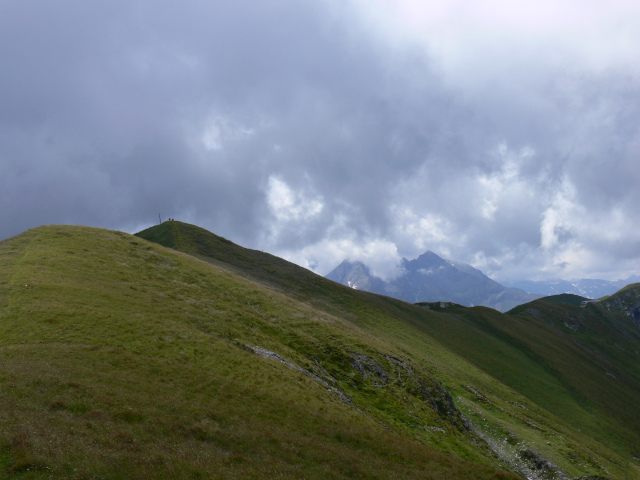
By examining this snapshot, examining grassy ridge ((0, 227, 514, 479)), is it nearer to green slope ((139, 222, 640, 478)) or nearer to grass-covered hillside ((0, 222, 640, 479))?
grass-covered hillside ((0, 222, 640, 479))

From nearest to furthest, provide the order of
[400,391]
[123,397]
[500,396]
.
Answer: [123,397]
[400,391]
[500,396]

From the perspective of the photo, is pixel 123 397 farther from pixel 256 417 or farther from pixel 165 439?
pixel 256 417

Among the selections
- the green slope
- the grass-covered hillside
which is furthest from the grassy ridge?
the green slope

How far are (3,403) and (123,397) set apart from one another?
21.2ft

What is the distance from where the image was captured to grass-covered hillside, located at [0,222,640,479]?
2039cm

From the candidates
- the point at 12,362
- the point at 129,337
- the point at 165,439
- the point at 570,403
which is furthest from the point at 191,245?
the point at 570,403

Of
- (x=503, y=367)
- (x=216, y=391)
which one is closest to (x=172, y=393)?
(x=216, y=391)

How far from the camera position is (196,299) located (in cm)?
5362

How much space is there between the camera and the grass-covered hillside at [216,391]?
66.9 feet

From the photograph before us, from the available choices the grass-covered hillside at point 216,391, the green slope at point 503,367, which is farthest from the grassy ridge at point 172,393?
the green slope at point 503,367

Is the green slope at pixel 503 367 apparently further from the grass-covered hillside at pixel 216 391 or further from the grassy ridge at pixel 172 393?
the grassy ridge at pixel 172 393

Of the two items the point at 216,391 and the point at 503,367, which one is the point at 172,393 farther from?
the point at 503,367

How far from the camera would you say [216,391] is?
95.6 ft

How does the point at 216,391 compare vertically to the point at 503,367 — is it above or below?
below
